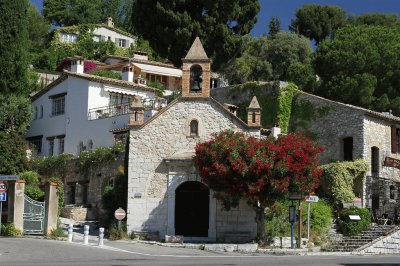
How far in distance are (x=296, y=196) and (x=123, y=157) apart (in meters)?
13.4

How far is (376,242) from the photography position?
37688mm

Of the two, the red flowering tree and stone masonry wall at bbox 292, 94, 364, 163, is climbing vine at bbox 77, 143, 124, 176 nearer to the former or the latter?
the red flowering tree

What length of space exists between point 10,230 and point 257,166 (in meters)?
12.9

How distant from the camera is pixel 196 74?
1512 inches

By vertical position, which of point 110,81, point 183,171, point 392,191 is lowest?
point 392,191

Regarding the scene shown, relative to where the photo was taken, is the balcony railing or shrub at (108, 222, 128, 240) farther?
the balcony railing

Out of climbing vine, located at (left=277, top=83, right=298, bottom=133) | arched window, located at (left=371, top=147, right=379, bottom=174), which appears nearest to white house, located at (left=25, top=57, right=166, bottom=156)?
climbing vine, located at (left=277, top=83, right=298, bottom=133)

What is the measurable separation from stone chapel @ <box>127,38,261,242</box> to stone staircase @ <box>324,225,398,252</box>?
194 inches

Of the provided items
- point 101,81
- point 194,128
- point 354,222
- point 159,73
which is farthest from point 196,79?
point 159,73

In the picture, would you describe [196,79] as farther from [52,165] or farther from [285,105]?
[52,165]

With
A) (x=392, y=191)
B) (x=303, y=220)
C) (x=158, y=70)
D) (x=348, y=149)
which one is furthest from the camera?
(x=158, y=70)

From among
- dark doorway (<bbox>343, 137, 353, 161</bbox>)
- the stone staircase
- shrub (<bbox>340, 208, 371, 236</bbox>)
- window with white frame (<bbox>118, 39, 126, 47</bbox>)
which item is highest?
window with white frame (<bbox>118, 39, 126, 47</bbox>)

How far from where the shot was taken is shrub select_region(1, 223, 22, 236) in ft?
117

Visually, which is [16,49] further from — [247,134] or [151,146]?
[247,134]
